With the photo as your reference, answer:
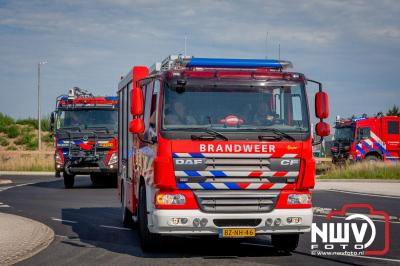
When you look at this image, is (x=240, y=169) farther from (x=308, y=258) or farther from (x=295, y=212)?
(x=308, y=258)

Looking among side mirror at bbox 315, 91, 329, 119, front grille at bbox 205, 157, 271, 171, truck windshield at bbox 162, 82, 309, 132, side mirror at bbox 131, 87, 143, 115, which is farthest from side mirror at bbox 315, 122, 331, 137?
side mirror at bbox 131, 87, 143, 115

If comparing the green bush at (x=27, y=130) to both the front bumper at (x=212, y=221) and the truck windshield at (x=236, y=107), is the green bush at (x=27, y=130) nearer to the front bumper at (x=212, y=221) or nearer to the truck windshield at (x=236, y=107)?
the truck windshield at (x=236, y=107)

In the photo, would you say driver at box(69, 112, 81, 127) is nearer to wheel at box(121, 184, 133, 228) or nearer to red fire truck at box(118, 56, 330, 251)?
wheel at box(121, 184, 133, 228)

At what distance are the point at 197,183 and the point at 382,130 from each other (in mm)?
27628

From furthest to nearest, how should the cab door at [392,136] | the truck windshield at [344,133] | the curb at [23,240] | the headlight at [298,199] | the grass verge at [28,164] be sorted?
the grass verge at [28,164], the truck windshield at [344,133], the cab door at [392,136], the curb at [23,240], the headlight at [298,199]

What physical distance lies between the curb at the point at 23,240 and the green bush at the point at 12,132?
56.5 metres

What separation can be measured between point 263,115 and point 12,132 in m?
62.8

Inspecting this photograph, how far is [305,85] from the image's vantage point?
10.8 metres

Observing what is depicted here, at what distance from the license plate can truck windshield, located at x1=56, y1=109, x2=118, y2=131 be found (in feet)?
49.5

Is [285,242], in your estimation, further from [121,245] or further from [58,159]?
[58,159]

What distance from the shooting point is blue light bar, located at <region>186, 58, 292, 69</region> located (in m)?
10.9

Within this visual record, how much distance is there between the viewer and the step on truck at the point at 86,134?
24625 mm

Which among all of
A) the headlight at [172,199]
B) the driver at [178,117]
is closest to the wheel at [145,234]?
the headlight at [172,199]

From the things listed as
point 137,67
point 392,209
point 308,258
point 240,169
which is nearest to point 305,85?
point 240,169
